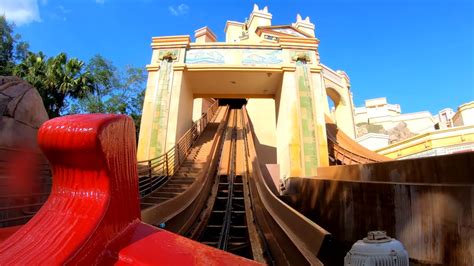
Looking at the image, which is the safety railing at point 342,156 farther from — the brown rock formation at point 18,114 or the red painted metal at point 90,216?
the red painted metal at point 90,216

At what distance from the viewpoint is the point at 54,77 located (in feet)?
64.3

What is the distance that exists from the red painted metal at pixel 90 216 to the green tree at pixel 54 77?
2111cm

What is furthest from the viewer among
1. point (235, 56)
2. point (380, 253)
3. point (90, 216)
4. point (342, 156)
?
point (342, 156)

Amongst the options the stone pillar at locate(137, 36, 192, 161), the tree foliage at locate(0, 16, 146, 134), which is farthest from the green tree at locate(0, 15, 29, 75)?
the stone pillar at locate(137, 36, 192, 161)

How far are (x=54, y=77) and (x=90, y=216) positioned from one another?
22007 millimetres

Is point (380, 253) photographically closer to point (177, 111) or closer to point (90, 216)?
point (90, 216)

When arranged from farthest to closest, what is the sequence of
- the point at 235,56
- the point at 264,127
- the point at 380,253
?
the point at 264,127 → the point at 235,56 → the point at 380,253

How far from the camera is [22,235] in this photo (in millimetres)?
1165

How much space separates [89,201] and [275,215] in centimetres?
582

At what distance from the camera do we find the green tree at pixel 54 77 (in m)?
19.2

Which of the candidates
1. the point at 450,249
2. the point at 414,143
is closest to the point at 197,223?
the point at 450,249

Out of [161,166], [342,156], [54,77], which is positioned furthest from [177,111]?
[54,77]

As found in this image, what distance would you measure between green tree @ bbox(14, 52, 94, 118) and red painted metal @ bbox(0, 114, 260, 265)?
21105mm

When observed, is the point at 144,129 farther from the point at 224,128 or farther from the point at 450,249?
the point at 450,249
